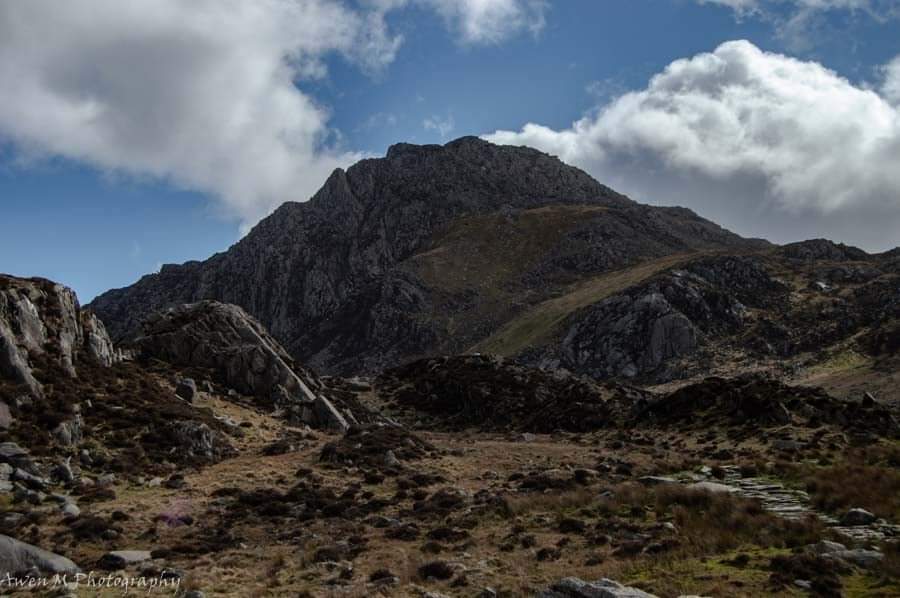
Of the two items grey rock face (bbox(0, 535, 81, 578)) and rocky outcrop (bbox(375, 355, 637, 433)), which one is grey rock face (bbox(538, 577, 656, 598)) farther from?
rocky outcrop (bbox(375, 355, 637, 433))

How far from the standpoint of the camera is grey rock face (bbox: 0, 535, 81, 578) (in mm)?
15102

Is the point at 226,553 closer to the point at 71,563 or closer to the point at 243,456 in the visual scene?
the point at 71,563

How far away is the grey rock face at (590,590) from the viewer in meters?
12.5

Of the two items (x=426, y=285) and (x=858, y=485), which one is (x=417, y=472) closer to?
(x=858, y=485)

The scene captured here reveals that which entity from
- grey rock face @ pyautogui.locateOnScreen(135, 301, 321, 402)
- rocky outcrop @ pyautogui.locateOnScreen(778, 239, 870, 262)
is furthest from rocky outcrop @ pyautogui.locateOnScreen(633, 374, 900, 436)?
rocky outcrop @ pyautogui.locateOnScreen(778, 239, 870, 262)

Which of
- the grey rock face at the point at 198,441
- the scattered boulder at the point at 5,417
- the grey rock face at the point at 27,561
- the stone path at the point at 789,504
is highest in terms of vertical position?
the scattered boulder at the point at 5,417

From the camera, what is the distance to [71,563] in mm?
16297

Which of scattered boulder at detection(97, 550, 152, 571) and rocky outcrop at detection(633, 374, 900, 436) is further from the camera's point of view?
rocky outcrop at detection(633, 374, 900, 436)

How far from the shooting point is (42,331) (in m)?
34.6

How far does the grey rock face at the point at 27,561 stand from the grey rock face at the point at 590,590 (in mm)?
13024

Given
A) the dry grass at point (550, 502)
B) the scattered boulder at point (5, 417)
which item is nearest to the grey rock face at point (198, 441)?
the scattered boulder at point (5, 417)

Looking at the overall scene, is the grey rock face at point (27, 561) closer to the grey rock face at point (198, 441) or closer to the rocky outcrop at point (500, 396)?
the grey rock face at point (198, 441)

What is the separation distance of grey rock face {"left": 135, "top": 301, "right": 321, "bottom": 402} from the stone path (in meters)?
35.0

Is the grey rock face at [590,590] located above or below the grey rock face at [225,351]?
below
